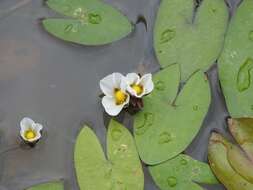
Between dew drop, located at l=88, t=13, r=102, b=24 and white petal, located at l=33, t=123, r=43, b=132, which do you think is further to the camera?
dew drop, located at l=88, t=13, r=102, b=24

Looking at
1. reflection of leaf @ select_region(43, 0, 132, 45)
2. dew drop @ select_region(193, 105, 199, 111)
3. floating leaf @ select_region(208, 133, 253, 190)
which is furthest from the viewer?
reflection of leaf @ select_region(43, 0, 132, 45)

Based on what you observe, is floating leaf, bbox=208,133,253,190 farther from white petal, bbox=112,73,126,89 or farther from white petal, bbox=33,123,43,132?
white petal, bbox=33,123,43,132

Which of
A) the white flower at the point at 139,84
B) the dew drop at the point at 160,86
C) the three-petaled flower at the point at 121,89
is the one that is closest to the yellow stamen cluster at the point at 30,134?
the three-petaled flower at the point at 121,89

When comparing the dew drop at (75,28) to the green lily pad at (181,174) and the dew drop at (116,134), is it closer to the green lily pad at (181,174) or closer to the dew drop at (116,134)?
the dew drop at (116,134)

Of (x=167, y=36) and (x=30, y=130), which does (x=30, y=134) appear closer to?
(x=30, y=130)

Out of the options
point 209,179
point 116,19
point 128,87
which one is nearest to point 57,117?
point 128,87

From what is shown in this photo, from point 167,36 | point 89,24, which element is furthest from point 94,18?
point 167,36

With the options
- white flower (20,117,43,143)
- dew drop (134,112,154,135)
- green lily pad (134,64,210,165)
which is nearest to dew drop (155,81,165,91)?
green lily pad (134,64,210,165)
